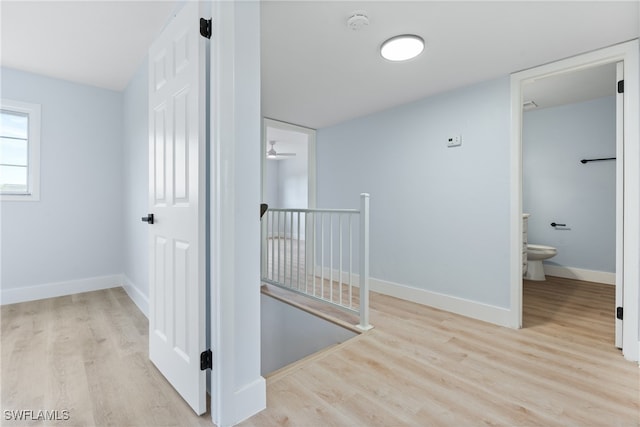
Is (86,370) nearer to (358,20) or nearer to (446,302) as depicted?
(358,20)

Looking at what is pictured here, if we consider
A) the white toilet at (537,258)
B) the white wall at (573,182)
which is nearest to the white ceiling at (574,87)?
the white wall at (573,182)

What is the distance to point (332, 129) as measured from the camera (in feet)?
13.2

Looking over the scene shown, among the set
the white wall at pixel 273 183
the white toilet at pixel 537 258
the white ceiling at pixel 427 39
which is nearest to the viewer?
the white ceiling at pixel 427 39

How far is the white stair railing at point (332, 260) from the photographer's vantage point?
7.79 ft

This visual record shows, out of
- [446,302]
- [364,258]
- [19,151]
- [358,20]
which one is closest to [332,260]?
[364,258]

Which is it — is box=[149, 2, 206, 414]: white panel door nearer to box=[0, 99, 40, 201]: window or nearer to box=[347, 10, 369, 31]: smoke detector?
box=[347, 10, 369, 31]: smoke detector

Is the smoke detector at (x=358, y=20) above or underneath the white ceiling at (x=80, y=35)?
underneath

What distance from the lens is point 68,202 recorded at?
317cm

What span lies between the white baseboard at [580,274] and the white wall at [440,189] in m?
2.33

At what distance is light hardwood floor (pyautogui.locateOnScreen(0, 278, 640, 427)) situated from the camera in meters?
1.39

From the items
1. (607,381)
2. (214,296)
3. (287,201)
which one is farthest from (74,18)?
(287,201)

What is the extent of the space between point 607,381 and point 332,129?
138 inches

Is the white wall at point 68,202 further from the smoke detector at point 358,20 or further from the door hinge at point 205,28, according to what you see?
the smoke detector at point 358,20

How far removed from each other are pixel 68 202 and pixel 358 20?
11.4ft
